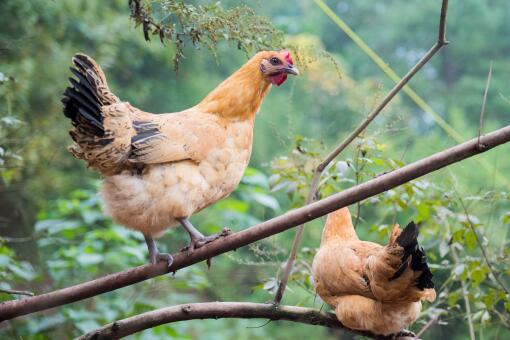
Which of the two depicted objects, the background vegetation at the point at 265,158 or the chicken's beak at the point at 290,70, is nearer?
the chicken's beak at the point at 290,70

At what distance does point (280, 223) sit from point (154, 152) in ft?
2.26

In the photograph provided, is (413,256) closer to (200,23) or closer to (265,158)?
(200,23)

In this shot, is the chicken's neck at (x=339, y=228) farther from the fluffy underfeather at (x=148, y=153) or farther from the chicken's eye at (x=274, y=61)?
the chicken's eye at (x=274, y=61)

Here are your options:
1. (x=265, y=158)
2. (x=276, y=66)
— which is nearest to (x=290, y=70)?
(x=276, y=66)

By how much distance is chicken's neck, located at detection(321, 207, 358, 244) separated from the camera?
316cm

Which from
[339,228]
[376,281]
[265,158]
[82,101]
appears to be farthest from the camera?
[265,158]

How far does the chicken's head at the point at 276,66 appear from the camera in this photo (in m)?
2.72

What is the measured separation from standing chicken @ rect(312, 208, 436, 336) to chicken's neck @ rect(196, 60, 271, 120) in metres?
0.68

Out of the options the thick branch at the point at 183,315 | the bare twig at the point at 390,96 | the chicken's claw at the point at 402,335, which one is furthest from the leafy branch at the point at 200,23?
the chicken's claw at the point at 402,335

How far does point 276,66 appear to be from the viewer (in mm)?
2740

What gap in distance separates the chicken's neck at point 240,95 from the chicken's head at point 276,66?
0.03 metres

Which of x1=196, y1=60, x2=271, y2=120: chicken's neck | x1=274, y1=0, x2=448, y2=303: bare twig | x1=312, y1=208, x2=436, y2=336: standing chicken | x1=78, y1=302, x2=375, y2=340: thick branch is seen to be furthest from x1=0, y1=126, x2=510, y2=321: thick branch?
x1=196, y1=60, x2=271, y2=120: chicken's neck

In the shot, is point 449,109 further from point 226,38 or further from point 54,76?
point 226,38

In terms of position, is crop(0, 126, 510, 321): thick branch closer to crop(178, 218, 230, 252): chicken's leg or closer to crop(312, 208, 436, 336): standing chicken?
crop(178, 218, 230, 252): chicken's leg
